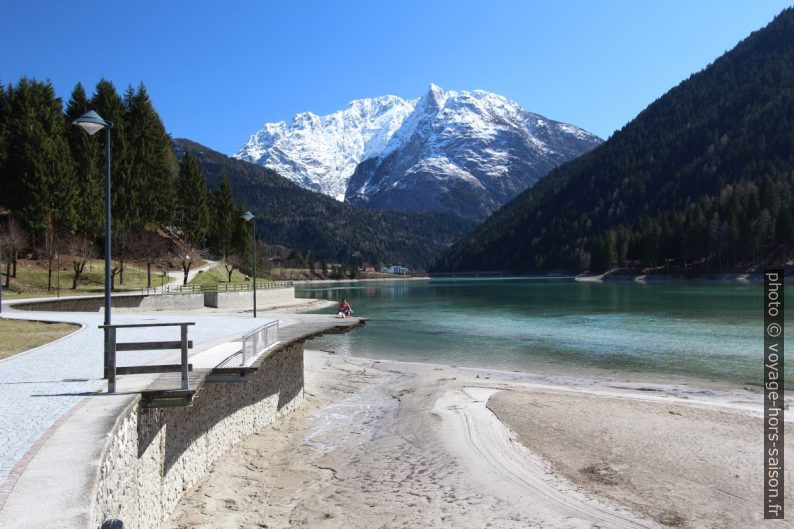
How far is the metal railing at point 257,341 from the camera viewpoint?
1387 centimetres

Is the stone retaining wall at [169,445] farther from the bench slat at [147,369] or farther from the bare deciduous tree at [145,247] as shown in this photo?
the bare deciduous tree at [145,247]

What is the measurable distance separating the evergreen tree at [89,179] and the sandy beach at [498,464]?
1914 inches

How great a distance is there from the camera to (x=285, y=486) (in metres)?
12.6

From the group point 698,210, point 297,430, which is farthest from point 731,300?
point 698,210

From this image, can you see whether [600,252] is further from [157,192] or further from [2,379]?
[2,379]

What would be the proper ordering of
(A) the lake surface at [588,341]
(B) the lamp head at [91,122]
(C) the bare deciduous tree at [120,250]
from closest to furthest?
(B) the lamp head at [91,122], (A) the lake surface at [588,341], (C) the bare deciduous tree at [120,250]

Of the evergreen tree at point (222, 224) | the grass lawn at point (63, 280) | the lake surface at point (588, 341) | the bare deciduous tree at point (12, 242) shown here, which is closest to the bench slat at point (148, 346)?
the lake surface at point (588, 341)

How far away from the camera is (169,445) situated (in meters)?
10.4

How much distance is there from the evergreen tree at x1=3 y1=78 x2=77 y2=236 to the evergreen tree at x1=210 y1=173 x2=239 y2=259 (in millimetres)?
33484

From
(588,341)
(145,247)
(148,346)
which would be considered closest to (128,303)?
(145,247)

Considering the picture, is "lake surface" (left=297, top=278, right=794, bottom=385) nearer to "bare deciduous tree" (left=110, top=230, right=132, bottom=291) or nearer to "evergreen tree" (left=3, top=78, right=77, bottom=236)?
"bare deciduous tree" (left=110, top=230, right=132, bottom=291)

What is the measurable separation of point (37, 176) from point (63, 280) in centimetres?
1067

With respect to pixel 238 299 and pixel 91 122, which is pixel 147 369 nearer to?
pixel 91 122

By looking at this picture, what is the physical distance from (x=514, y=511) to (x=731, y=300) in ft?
233
